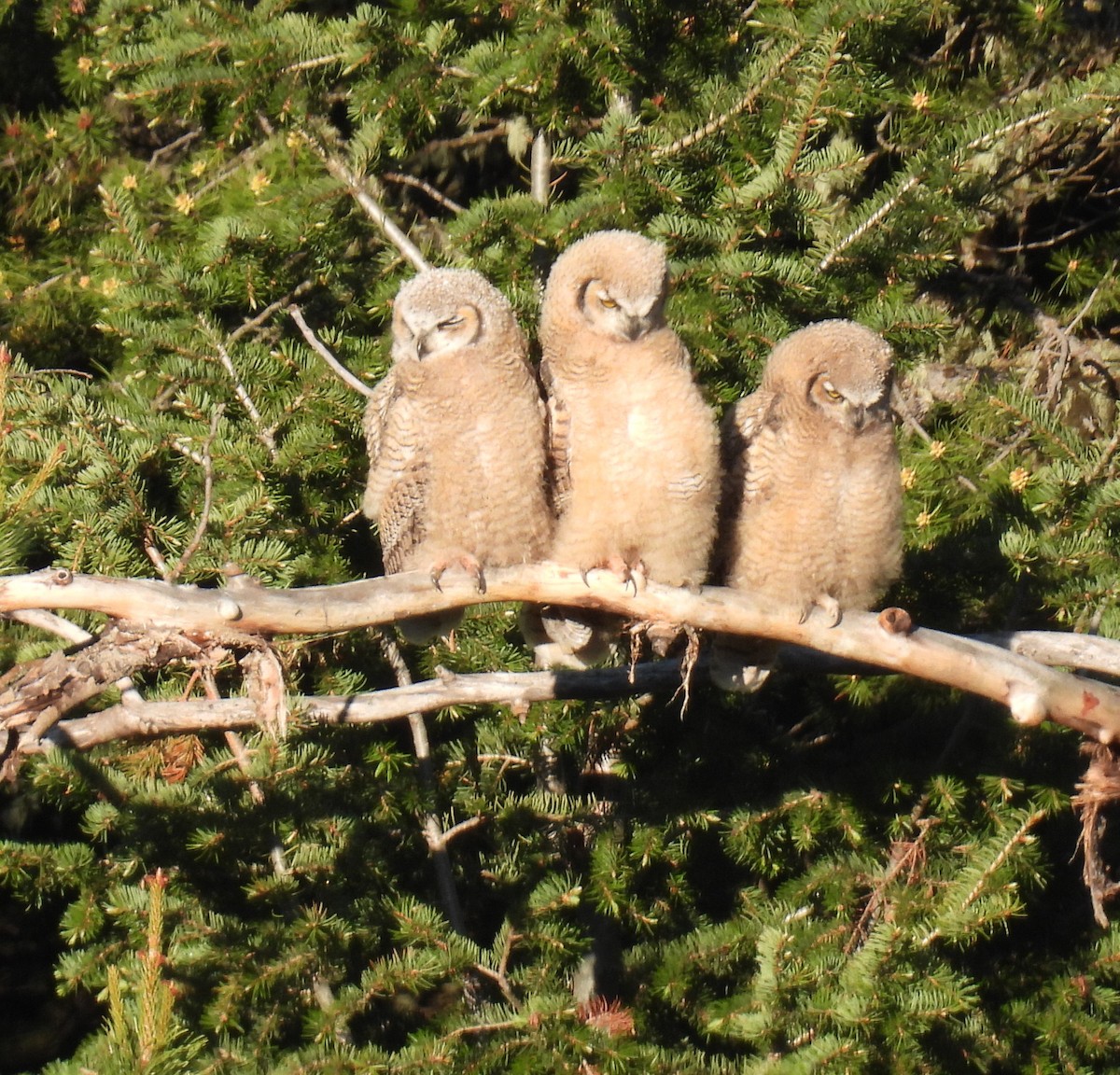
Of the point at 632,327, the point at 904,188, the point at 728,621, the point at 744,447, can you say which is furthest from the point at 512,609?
the point at 904,188

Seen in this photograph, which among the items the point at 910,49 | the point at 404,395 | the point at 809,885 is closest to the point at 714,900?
the point at 809,885

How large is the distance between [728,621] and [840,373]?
747 millimetres

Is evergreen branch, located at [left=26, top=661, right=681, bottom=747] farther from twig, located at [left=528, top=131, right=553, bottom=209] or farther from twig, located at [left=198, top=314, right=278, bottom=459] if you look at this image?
twig, located at [left=528, top=131, right=553, bottom=209]

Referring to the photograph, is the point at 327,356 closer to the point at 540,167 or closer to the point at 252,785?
the point at 540,167

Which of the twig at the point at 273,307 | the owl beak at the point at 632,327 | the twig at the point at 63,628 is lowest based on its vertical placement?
the twig at the point at 63,628

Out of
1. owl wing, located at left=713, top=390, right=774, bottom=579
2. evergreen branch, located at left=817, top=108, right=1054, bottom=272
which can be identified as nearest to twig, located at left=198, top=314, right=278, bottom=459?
owl wing, located at left=713, top=390, right=774, bottom=579

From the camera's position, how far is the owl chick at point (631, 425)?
3342mm

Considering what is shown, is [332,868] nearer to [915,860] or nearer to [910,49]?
[915,860]

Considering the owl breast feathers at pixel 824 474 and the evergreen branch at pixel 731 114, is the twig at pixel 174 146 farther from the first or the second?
the owl breast feathers at pixel 824 474

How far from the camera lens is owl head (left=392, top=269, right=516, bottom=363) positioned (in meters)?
3.45

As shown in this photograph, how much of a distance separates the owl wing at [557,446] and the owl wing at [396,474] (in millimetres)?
353

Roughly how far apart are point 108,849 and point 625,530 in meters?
2.08

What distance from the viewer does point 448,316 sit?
11.3 ft

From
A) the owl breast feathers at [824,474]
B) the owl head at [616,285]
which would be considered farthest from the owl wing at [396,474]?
the owl breast feathers at [824,474]
